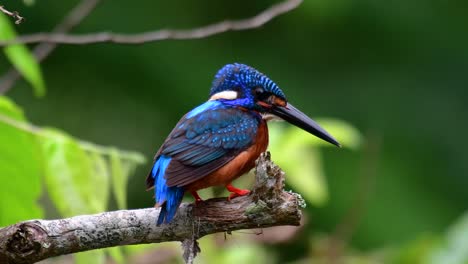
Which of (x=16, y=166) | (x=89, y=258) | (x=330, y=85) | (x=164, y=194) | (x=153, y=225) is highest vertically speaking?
(x=330, y=85)

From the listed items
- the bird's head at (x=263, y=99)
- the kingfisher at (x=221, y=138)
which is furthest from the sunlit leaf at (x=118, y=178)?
the bird's head at (x=263, y=99)

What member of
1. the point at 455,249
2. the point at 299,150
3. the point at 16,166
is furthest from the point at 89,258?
the point at 455,249

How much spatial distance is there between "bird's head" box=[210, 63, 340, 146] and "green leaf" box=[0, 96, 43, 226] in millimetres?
889

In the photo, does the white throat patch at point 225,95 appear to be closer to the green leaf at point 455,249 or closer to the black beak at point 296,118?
the black beak at point 296,118

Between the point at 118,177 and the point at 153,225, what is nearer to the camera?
the point at 153,225

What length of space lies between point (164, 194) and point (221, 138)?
1.29 ft

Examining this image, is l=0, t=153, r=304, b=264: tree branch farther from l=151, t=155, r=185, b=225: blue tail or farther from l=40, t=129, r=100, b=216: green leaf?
l=40, t=129, r=100, b=216: green leaf

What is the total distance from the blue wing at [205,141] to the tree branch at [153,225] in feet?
0.45

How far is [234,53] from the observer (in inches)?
338

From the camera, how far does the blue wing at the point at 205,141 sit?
3.24 m

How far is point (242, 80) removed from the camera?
375cm

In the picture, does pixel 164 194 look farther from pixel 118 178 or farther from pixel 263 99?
pixel 263 99

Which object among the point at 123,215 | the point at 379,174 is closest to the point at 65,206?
the point at 123,215

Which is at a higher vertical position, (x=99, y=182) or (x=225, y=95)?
(x=225, y=95)
